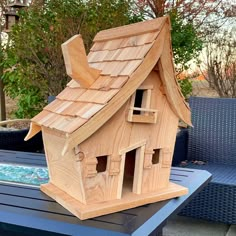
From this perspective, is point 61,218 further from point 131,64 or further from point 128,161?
point 131,64

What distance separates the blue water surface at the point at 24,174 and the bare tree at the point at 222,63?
3.72 meters

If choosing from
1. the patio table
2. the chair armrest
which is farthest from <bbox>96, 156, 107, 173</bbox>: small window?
the chair armrest

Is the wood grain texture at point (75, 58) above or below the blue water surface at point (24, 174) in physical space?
above

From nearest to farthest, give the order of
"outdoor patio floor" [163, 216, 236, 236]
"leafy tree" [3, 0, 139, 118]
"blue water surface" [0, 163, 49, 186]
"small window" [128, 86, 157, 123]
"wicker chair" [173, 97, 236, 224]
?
"small window" [128, 86, 157, 123], "blue water surface" [0, 163, 49, 186], "outdoor patio floor" [163, 216, 236, 236], "wicker chair" [173, 97, 236, 224], "leafy tree" [3, 0, 139, 118]

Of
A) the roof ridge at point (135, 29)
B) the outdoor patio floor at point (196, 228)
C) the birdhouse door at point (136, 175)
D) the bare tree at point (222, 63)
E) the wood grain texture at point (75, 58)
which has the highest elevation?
the bare tree at point (222, 63)

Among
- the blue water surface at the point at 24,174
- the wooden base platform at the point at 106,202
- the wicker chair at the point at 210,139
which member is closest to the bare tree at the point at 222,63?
the wicker chair at the point at 210,139

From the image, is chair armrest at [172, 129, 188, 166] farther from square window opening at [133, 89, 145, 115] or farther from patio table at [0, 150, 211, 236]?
square window opening at [133, 89, 145, 115]

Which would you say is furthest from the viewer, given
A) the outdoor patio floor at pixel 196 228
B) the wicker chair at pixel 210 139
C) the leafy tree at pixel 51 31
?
the leafy tree at pixel 51 31

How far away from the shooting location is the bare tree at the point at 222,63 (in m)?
4.79

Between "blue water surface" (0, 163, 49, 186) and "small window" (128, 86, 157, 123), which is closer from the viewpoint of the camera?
"small window" (128, 86, 157, 123)

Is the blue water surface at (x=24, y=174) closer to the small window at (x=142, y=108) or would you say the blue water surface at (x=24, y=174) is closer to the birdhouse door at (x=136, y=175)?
the birdhouse door at (x=136, y=175)

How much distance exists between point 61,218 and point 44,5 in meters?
3.20

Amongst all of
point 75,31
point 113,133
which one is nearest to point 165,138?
point 113,133

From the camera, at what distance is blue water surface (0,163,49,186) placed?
55.2 inches
